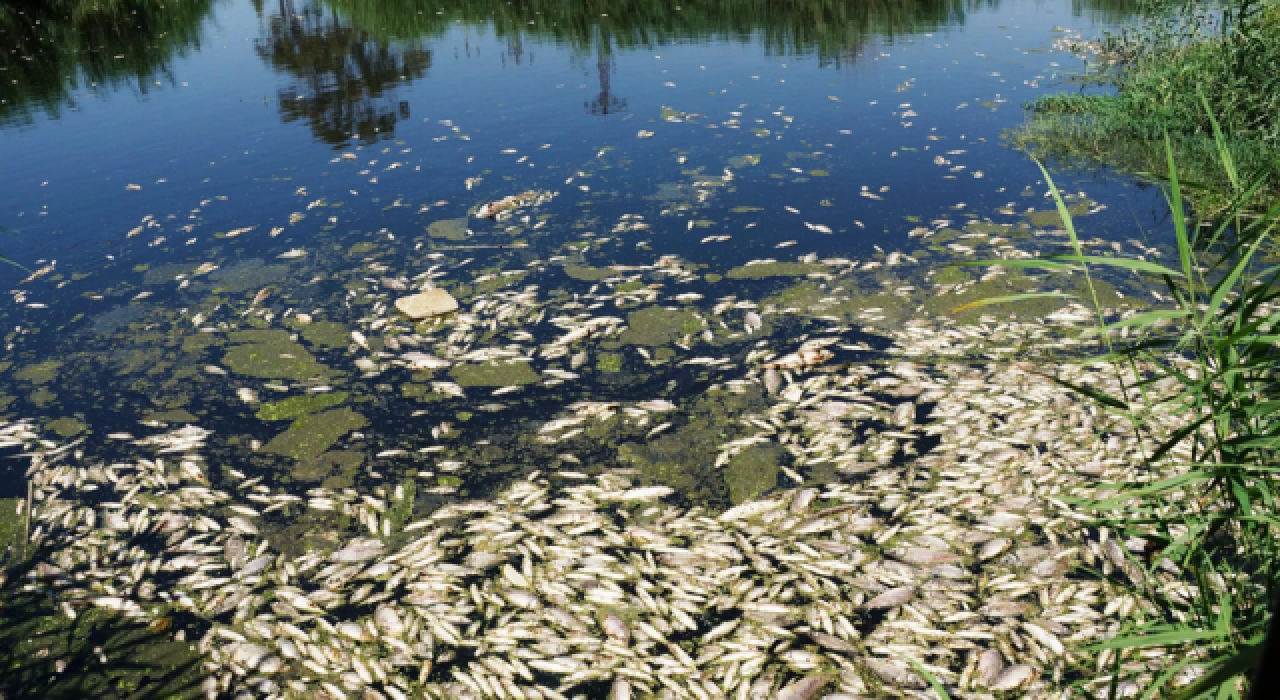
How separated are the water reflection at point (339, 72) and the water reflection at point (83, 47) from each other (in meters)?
2.45

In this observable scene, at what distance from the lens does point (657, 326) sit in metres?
6.93

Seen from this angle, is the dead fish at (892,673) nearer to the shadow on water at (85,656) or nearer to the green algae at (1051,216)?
the shadow on water at (85,656)

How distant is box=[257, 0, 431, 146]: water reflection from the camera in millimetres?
13338

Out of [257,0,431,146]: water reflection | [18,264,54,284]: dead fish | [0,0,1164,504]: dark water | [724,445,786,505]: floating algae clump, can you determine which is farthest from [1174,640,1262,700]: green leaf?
[257,0,431,146]: water reflection

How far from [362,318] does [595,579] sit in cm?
394

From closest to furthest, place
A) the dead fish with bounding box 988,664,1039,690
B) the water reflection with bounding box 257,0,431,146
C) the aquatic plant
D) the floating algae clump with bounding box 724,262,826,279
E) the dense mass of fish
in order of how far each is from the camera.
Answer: the dead fish with bounding box 988,664,1039,690 → the dense mass of fish → the floating algae clump with bounding box 724,262,826,279 → the aquatic plant → the water reflection with bounding box 257,0,431,146

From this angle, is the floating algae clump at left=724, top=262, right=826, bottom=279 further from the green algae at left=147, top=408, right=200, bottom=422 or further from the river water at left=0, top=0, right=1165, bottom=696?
the green algae at left=147, top=408, right=200, bottom=422

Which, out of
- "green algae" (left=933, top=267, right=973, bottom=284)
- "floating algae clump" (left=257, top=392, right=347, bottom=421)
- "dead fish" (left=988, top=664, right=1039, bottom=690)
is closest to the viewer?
"dead fish" (left=988, top=664, right=1039, bottom=690)

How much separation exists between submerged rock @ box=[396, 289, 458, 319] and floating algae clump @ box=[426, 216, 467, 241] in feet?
4.77

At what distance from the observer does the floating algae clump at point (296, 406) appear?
6.07 m

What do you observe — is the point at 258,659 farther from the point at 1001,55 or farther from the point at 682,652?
the point at 1001,55

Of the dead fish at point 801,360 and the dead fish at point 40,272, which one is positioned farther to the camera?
the dead fish at point 40,272

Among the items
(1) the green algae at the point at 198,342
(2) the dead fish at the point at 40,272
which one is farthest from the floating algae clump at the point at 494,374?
(2) the dead fish at the point at 40,272

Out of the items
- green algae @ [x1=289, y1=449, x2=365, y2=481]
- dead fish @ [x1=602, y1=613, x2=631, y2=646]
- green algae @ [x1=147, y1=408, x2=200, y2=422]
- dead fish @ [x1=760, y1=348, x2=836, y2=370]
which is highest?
green algae @ [x1=147, y1=408, x2=200, y2=422]
